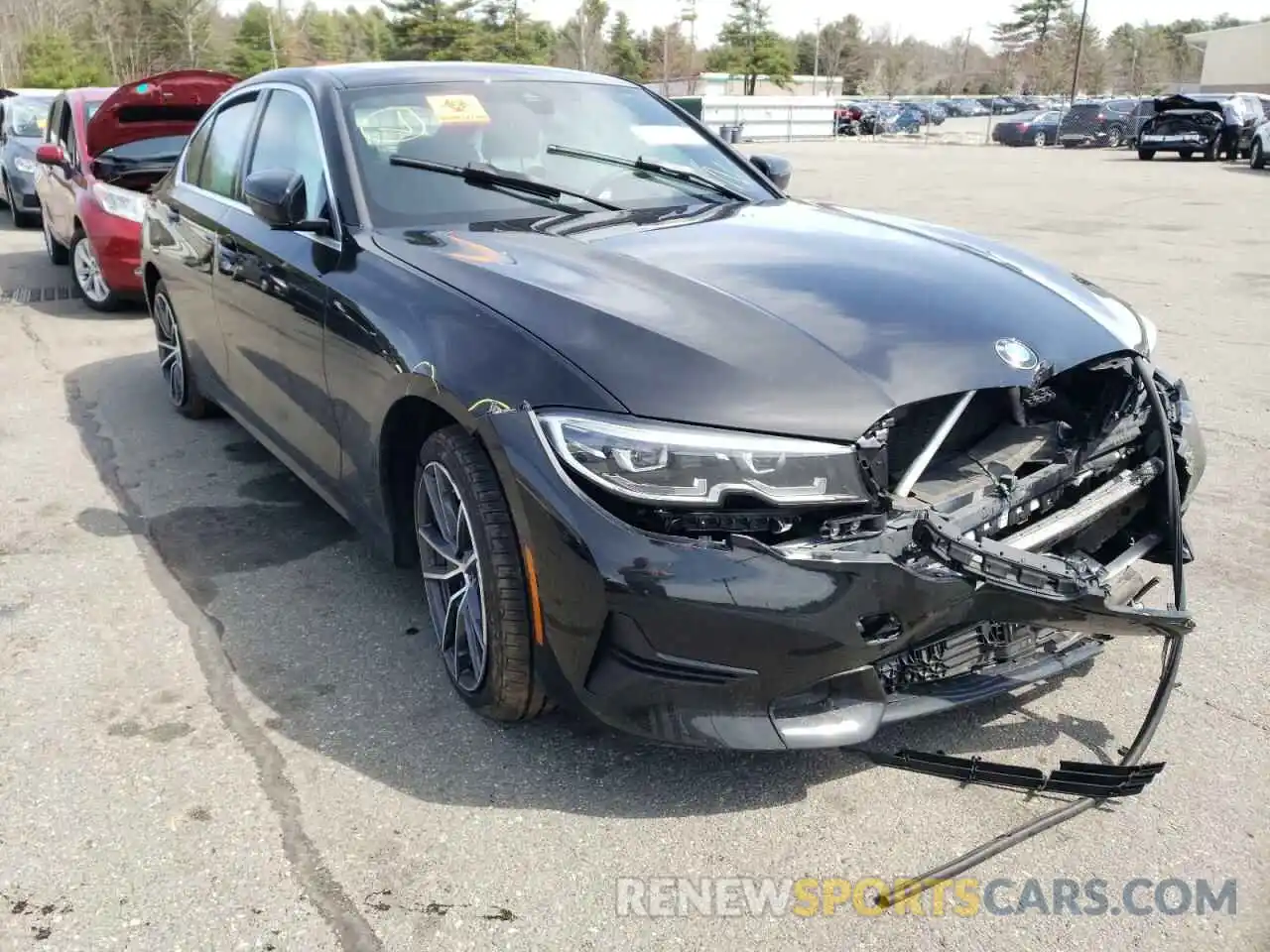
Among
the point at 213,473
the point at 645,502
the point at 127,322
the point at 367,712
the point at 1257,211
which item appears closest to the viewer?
the point at 645,502

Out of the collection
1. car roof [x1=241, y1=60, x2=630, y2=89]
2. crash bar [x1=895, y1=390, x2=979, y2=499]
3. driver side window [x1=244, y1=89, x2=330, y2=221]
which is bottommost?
crash bar [x1=895, y1=390, x2=979, y2=499]

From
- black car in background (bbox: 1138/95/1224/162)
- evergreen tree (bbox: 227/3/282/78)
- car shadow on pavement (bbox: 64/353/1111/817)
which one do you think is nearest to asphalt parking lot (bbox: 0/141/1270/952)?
car shadow on pavement (bbox: 64/353/1111/817)

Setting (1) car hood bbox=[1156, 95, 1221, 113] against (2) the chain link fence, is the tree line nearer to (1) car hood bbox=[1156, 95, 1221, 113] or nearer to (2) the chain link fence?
(2) the chain link fence

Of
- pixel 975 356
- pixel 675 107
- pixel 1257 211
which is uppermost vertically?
pixel 675 107

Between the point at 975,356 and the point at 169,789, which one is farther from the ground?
the point at 975,356

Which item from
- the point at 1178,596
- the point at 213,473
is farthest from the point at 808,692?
the point at 213,473

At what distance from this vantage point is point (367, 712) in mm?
2959

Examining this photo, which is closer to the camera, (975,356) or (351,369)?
(975,356)

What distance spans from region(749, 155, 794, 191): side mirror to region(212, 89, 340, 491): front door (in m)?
1.87

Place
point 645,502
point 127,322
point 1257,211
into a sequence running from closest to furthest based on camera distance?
point 645,502 → point 127,322 → point 1257,211

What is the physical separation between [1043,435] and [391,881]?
1887mm

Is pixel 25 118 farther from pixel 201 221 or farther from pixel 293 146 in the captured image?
pixel 293 146

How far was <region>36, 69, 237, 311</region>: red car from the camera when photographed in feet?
26.3

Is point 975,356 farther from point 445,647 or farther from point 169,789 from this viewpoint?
point 169,789
